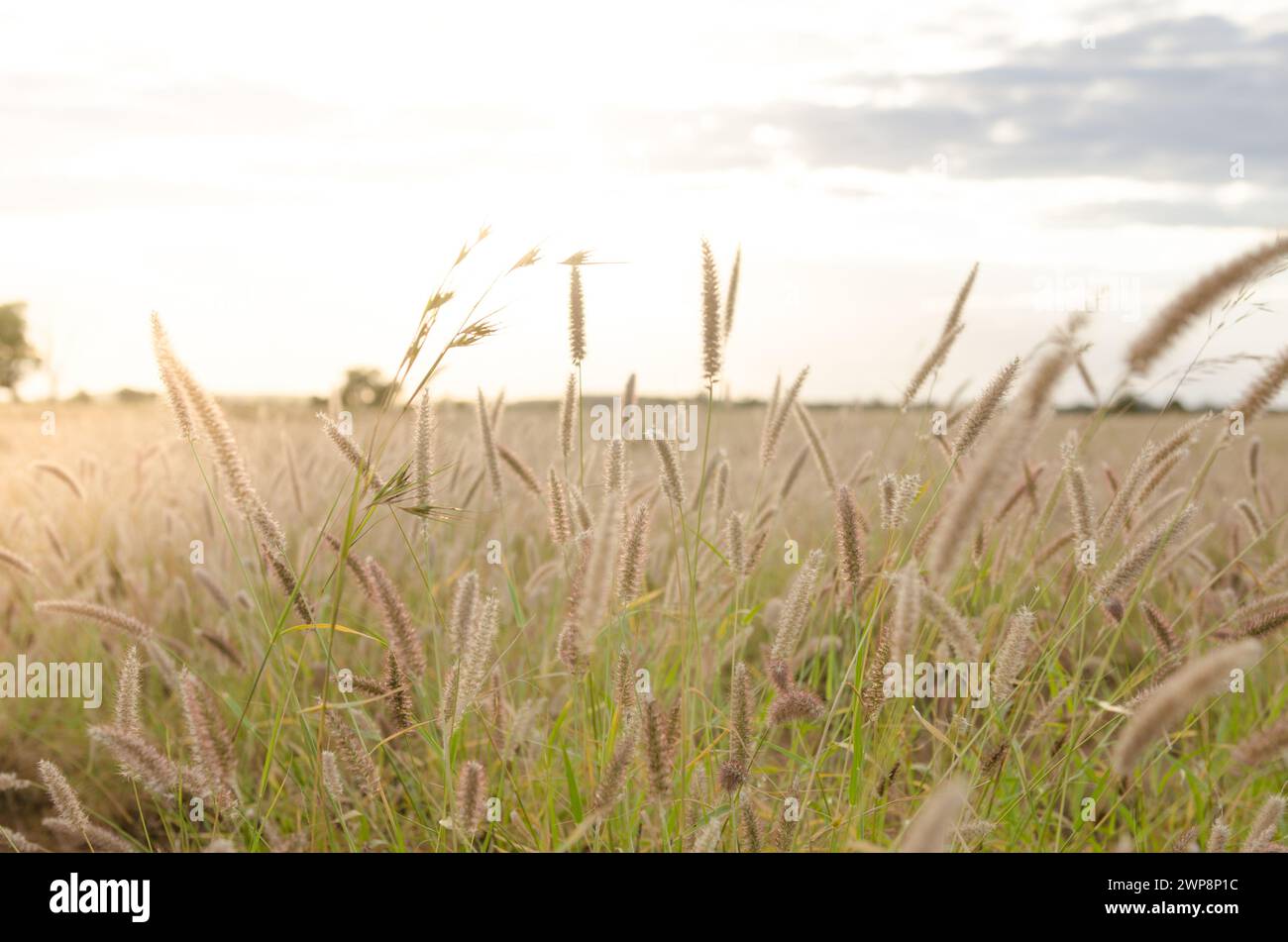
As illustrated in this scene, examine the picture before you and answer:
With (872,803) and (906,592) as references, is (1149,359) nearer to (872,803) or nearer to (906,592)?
(906,592)

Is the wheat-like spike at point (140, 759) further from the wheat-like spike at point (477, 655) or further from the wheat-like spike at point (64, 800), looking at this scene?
the wheat-like spike at point (477, 655)

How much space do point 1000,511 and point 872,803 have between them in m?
1.01

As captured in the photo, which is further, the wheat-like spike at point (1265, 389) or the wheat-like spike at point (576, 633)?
the wheat-like spike at point (1265, 389)

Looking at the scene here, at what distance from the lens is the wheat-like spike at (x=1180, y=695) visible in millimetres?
1025

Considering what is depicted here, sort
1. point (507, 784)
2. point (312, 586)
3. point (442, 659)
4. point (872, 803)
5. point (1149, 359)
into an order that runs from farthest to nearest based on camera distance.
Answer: point (312, 586)
point (442, 659)
point (507, 784)
point (872, 803)
point (1149, 359)

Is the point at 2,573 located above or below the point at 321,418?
below

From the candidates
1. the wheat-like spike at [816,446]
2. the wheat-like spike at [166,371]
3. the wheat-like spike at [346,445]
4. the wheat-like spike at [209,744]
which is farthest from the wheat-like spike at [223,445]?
the wheat-like spike at [816,446]

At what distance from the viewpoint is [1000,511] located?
247cm

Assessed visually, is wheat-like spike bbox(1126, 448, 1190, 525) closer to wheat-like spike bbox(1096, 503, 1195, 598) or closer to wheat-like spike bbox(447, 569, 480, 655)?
wheat-like spike bbox(1096, 503, 1195, 598)

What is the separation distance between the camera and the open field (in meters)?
1.47

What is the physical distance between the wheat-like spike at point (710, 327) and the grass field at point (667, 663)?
2 cm

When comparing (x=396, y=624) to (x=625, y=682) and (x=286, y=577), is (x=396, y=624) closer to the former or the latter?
(x=286, y=577)

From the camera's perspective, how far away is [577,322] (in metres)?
1.91
